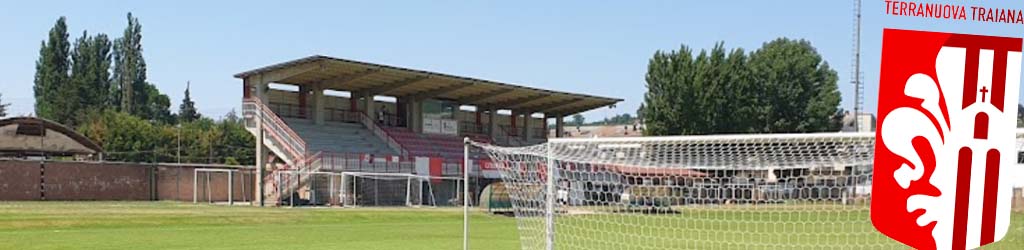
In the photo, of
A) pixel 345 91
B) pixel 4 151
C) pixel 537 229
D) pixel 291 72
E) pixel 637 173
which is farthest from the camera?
pixel 345 91

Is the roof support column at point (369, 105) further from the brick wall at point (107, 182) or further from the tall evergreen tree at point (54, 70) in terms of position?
the tall evergreen tree at point (54, 70)

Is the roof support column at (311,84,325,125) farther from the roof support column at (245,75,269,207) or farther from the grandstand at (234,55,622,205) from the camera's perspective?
the roof support column at (245,75,269,207)

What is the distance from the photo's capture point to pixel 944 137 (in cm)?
492

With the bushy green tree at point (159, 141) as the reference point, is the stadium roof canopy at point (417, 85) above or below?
above

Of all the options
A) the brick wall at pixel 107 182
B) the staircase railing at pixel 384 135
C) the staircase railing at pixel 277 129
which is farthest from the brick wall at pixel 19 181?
the staircase railing at pixel 384 135

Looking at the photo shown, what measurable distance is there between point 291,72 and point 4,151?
13006mm

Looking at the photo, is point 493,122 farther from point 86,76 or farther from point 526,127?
point 86,76

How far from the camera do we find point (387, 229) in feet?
75.7

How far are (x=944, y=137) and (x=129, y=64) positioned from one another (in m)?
93.1

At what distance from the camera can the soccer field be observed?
665 inches

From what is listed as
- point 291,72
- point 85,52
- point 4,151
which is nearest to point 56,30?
point 85,52

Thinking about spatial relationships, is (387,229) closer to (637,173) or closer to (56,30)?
(637,173)

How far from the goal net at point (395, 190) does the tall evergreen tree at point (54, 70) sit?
49.1m

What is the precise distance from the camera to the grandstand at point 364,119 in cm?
4084
